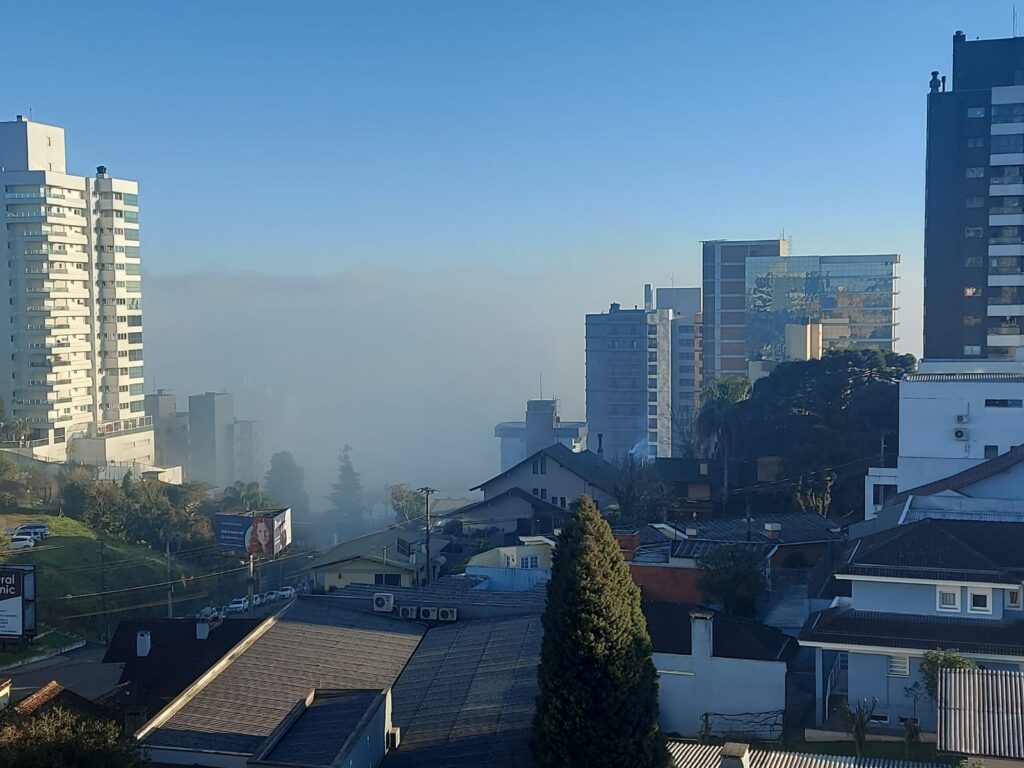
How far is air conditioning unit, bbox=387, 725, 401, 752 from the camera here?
1745 centimetres

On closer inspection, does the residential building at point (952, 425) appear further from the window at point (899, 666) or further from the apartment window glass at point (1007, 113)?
the apartment window glass at point (1007, 113)

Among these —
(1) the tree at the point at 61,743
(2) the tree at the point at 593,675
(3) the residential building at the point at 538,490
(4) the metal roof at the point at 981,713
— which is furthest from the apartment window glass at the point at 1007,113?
(1) the tree at the point at 61,743

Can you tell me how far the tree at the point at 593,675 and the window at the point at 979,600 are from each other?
6.76 m

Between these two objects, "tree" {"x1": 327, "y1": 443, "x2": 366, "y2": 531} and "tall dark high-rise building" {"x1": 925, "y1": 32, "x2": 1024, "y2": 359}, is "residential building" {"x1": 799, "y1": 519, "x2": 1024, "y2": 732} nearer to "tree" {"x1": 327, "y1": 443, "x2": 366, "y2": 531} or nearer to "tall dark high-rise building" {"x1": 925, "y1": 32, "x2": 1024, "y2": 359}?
"tall dark high-rise building" {"x1": 925, "y1": 32, "x2": 1024, "y2": 359}

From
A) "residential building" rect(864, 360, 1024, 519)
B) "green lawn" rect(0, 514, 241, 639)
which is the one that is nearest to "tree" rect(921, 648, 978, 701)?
"residential building" rect(864, 360, 1024, 519)

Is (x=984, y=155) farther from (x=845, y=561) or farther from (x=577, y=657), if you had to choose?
(x=577, y=657)

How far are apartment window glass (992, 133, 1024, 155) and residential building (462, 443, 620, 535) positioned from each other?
23110 mm

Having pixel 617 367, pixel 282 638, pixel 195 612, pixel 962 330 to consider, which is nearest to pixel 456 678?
pixel 282 638

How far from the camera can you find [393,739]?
17.6 meters

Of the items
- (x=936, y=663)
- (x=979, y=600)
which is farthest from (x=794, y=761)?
(x=979, y=600)

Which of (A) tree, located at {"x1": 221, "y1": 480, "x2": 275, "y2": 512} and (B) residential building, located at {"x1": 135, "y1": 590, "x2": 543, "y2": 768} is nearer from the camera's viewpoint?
(B) residential building, located at {"x1": 135, "y1": 590, "x2": 543, "y2": 768}

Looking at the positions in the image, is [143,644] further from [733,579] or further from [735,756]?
[735,756]

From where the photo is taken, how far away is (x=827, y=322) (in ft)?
314

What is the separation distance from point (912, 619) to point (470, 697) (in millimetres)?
7431
